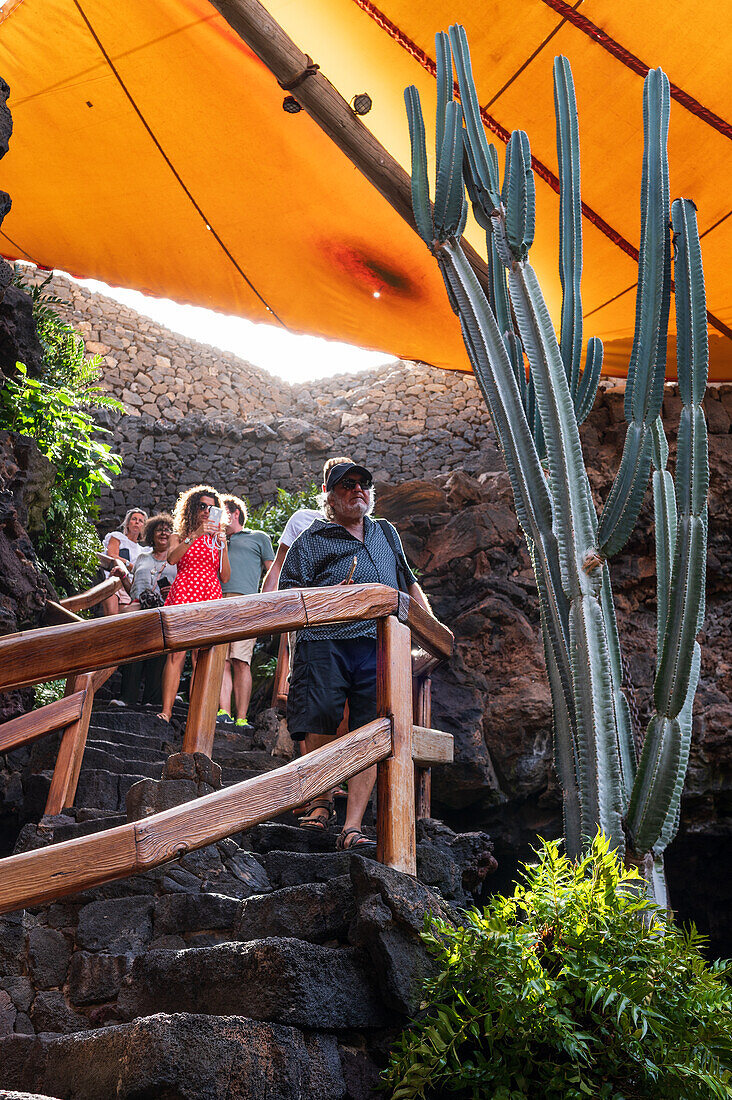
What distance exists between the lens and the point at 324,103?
4.88 metres

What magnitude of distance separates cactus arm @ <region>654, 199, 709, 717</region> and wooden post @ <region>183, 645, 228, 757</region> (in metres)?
1.43

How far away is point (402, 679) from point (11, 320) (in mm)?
4046

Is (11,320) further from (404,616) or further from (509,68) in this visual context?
(404,616)

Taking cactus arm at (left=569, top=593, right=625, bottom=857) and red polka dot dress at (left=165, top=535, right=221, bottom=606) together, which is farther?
red polka dot dress at (left=165, top=535, right=221, bottom=606)

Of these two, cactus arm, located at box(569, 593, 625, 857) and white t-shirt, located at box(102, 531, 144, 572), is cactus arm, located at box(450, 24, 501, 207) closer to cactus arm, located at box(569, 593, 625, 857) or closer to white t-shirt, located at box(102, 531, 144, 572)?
cactus arm, located at box(569, 593, 625, 857)

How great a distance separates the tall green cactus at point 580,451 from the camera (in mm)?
2342

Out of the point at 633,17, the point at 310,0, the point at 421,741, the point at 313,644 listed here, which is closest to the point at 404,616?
the point at 421,741

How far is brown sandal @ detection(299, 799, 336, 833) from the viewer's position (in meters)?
3.02

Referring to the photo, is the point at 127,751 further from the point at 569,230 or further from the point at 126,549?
the point at 569,230

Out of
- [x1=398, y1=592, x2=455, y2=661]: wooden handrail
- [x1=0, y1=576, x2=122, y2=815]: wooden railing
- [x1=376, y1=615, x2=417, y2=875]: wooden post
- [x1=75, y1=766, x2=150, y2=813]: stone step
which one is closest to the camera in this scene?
[x1=376, y1=615, x2=417, y2=875]: wooden post

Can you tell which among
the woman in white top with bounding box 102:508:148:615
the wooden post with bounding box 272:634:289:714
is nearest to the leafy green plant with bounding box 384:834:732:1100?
the wooden post with bounding box 272:634:289:714

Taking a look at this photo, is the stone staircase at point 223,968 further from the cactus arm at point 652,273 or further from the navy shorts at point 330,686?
the cactus arm at point 652,273

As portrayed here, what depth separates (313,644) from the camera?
315cm

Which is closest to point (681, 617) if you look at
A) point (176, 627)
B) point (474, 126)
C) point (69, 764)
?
point (176, 627)
